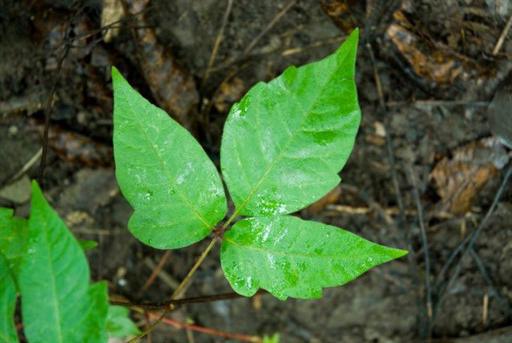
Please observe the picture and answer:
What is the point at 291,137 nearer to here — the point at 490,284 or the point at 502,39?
the point at 502,39

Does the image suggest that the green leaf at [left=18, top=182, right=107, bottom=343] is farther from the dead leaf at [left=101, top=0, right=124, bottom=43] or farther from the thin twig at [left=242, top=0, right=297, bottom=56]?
the thin twig at [left=242, top=0, right=297, bottom=56]

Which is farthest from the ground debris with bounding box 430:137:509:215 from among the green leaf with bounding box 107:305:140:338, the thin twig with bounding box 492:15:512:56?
the green leaf with bounding box 107:305:140:338

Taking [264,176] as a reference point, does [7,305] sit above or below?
below

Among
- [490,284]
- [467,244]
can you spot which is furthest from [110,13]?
[490,284]

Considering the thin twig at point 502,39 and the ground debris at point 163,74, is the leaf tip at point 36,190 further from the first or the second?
the thin twig at point 502,39

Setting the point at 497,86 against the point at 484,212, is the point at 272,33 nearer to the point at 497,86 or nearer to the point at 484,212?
the point at 497,86

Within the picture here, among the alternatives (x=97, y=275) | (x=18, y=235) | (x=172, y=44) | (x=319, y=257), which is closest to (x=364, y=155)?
(x=172, y=44)

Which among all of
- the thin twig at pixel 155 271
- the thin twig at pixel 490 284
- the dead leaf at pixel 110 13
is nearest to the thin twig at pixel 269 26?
the dead leaf at pixel 110 13
